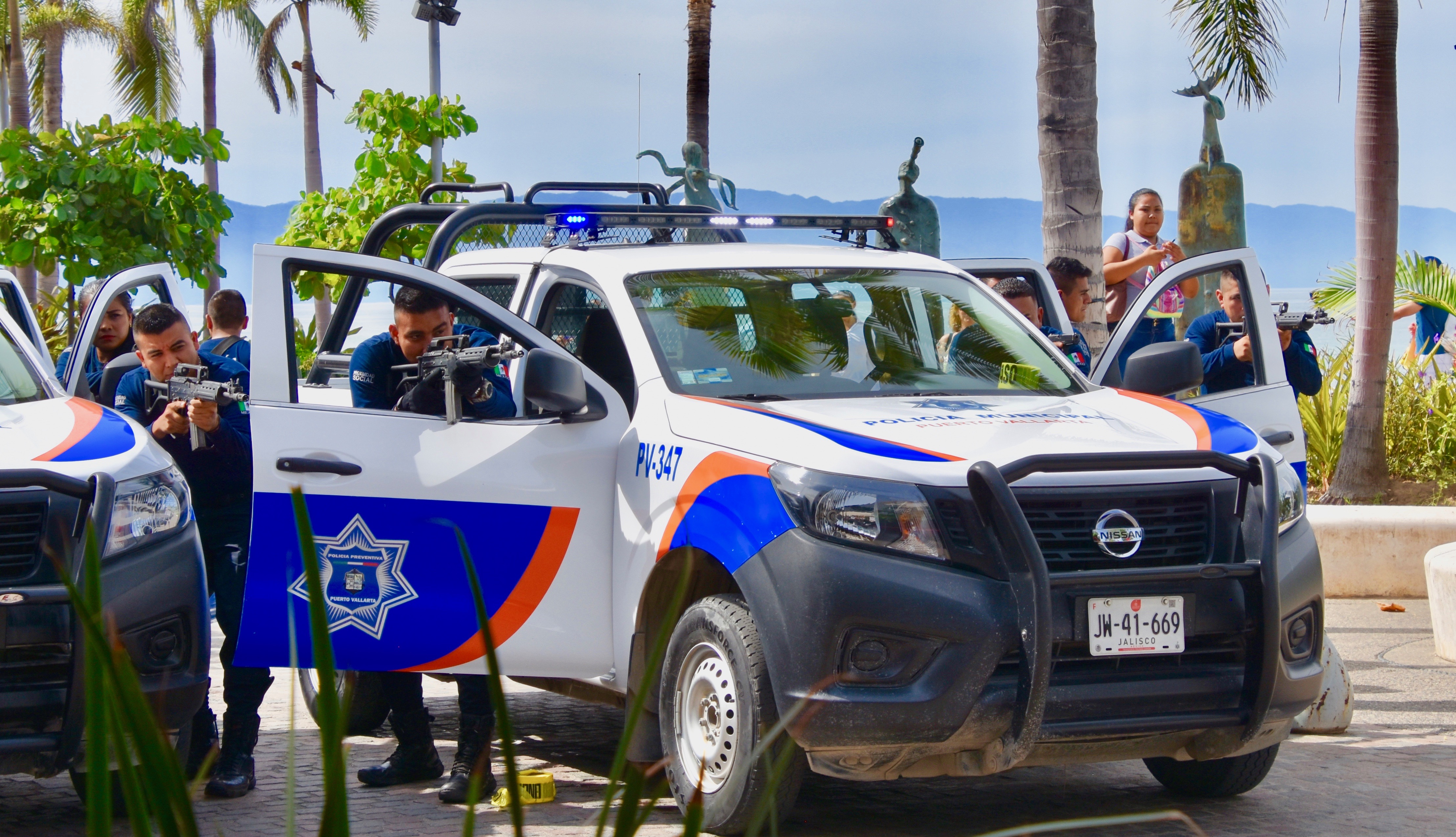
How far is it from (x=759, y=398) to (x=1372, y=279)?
26.5 feet

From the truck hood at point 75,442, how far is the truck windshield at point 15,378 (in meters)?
0.12

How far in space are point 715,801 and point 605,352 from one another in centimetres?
174

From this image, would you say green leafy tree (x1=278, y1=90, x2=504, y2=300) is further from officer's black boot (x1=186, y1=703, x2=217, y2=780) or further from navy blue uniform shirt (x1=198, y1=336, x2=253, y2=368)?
officer's black boot (x1=186, y1=703, x2=217, y2=780)

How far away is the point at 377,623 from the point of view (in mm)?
5062

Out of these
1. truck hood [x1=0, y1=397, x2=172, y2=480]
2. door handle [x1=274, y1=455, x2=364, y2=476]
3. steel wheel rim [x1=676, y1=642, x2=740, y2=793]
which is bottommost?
steel wheel rim [x1=676, y1=642, x2=740, y2=793]

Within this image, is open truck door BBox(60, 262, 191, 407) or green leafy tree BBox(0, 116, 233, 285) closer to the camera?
open truck door BBox(60, 262, 191, 407)

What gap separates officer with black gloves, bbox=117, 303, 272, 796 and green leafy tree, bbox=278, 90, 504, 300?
9907 mm

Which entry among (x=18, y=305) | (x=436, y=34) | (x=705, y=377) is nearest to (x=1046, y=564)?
(x=705, y=377)

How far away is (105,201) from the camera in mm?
15281

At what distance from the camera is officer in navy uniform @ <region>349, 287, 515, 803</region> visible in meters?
5.45

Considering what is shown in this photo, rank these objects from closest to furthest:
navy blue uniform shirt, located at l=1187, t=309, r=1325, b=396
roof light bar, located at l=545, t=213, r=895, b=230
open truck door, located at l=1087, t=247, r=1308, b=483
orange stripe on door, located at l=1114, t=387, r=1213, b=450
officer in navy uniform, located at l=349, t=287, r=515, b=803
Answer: orange stripe on door, located at l=1114, t=387, r=1213, b=450, officer in navy uniform, located at l=349, t=287, r=515, b=803, open truck door, located at l=1087, t=247, r=1308, b=483, roof light bar, located at l=545, t=213, r=895, b=230, navy blue uniform shirt, located at l=1187, t=309, r=1325, b=396

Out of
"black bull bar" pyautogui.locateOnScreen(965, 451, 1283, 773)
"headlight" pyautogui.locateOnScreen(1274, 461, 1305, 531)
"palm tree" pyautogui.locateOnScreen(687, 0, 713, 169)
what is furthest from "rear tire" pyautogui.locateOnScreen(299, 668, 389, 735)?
"palm tree" pyautogui.locateOnScreen(687, 0, 713, 169)

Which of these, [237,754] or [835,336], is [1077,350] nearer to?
[835,336]

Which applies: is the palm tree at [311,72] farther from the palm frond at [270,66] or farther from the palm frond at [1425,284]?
the palm frond at [1425,284]
